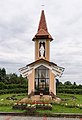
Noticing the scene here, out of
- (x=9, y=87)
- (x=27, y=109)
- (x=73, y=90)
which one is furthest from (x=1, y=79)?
(x=27, y=109)

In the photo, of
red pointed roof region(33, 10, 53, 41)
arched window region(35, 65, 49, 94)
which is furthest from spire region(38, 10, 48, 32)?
arched window region(35, 65, 49, 94)

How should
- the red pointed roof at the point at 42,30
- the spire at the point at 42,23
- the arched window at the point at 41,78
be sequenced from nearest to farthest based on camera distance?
1. the arched window at the point at 41,78
2. the red pointed roof at the point at 42,30
3. the spire at the point at 42,23

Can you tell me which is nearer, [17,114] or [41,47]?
[17,114]

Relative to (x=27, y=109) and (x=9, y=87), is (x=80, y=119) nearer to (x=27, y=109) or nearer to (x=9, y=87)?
(x=27, y=109)

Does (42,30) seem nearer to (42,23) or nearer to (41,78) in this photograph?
A: (42,23)

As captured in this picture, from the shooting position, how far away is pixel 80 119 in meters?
13.9

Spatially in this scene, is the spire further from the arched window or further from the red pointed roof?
the arched window

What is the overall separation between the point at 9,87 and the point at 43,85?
14.0 metres

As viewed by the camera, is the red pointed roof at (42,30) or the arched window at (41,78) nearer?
the arched window at (41,78)

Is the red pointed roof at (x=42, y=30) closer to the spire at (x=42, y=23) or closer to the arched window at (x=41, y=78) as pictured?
the spire at (x=42, y=23)

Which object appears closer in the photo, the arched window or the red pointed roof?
the arched window

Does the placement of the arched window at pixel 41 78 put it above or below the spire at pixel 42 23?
below

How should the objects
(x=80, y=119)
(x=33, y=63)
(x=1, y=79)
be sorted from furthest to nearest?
(x=1, y=79) → (x=33, y=63) → (x=80, y=119)

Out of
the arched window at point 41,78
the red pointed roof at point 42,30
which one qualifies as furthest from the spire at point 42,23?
the arched window at point 41,78
